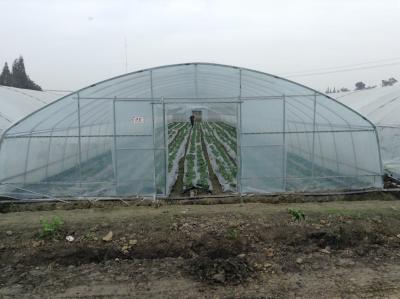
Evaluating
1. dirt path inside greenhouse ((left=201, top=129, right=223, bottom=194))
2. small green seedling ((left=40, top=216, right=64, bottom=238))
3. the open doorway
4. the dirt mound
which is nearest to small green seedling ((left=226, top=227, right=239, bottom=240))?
the dirt mound

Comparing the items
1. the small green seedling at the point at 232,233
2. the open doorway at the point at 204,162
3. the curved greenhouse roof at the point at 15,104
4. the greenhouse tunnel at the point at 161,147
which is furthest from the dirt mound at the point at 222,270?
the curved greenhouse roof at the point at 15,104

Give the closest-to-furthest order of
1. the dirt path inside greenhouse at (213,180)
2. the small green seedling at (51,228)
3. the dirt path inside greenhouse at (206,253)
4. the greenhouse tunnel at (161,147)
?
the dirt path inside greenhouse at (206,253)
the small green seedling at (51,228)
the greenhouse tunnel at (161,147)
the dirt path inside greenhouse at (213,180)

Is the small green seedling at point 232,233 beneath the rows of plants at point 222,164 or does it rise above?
beneath

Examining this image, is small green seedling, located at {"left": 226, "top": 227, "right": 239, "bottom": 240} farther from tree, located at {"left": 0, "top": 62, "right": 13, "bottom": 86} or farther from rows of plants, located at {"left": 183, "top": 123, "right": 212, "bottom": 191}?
tree, located at {"left": 0, "top": 62, "right": 13, "bottom": 86}

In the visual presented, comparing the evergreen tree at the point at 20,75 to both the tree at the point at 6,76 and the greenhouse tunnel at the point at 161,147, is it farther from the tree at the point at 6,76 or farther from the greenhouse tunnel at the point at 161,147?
the greenhouse tunnel at the point at 161,147

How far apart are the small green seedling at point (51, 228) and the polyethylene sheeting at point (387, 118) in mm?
9987

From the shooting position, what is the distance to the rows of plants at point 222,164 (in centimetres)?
1412

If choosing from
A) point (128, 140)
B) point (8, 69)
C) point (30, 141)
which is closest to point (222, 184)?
point (128, 140)

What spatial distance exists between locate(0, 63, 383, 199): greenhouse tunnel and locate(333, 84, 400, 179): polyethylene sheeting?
6.72 feet

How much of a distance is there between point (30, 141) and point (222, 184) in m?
5.89

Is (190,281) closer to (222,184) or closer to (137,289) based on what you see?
(137,289)

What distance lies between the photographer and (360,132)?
1259 cm

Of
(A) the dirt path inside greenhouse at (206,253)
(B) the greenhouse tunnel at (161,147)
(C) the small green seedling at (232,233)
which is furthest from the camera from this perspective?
(B) the greenhouse tunnel at (161,147)

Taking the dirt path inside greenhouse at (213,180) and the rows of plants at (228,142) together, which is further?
the rows of plants at (228,142)
